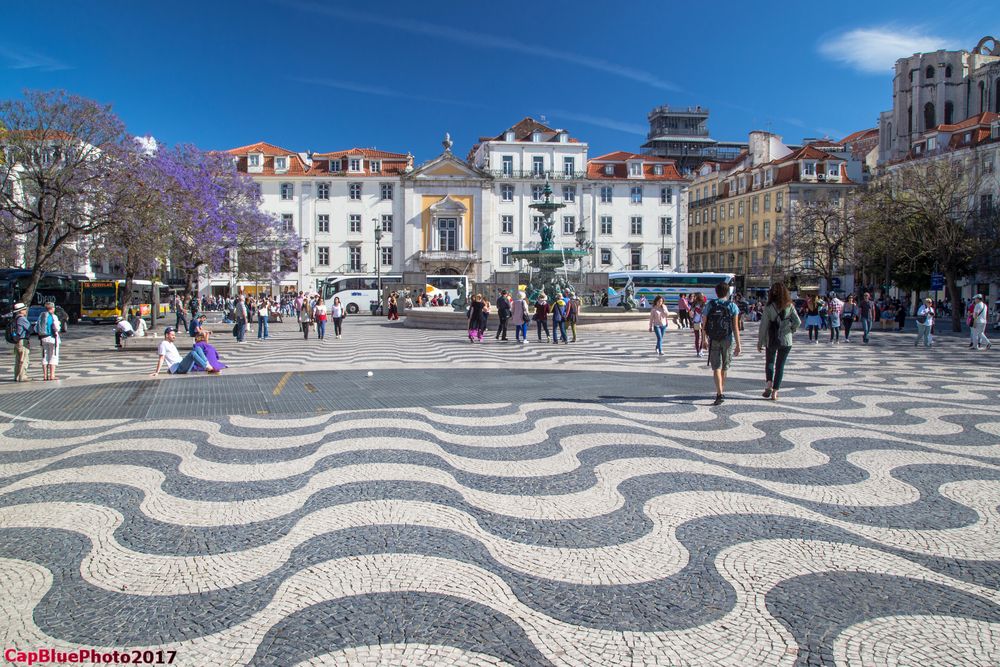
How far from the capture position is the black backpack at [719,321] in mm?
8148

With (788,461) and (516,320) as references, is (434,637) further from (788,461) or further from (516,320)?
(516,320)

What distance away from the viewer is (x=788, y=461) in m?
5.63

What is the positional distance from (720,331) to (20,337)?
438 inches

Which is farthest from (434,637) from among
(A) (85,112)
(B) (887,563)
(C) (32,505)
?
(A) (85,112)

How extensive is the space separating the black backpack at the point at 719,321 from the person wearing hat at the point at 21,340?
10.7 m

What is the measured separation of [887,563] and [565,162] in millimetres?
55307

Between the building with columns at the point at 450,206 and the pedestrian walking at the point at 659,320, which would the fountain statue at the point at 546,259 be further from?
the building with columns at the point at 450,206

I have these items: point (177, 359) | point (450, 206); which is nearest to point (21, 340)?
point (177, 359)

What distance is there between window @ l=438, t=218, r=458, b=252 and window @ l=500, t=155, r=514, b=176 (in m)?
5.97

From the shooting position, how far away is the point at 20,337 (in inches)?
444

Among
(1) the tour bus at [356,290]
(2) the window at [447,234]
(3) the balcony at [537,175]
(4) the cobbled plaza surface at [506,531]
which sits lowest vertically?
(4) the cobbled plaza surface at [506,531]

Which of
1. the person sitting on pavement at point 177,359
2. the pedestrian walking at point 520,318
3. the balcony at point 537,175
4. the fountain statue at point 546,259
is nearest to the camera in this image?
the person sitting on pavement at point 177,359

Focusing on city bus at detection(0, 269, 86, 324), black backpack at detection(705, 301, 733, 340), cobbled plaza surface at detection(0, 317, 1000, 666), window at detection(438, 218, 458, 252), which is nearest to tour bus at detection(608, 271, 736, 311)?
window at detection(438, 218, 458, 252)

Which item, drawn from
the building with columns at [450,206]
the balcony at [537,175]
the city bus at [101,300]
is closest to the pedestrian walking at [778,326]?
the city bus at [101,300]
